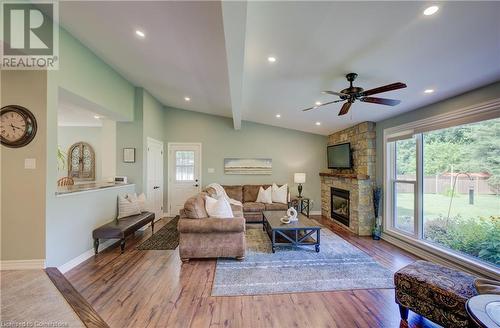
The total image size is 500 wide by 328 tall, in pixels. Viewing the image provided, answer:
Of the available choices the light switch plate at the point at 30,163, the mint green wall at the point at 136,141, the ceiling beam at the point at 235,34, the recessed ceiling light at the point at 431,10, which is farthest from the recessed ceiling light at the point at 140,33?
the recessed ceiling light at the point at 431,10

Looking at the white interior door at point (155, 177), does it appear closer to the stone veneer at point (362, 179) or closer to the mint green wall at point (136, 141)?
the mint green wall at point (136, 141)

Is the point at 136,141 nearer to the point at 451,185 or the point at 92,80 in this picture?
the point at 92,80

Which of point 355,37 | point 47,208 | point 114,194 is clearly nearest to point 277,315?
point 355,37

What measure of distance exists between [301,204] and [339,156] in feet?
5.32

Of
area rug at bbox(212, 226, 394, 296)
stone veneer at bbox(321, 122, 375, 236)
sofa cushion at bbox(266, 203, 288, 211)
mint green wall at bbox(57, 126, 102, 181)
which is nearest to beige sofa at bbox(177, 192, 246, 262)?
area rug at bbox(212, 226, 394, 296)

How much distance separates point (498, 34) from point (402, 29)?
29.3 inches

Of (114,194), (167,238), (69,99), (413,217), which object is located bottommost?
(167,238)

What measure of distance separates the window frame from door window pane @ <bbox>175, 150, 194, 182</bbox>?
187 inches

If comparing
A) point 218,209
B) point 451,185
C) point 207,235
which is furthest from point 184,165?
point 451,185

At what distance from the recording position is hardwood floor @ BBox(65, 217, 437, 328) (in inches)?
78.1

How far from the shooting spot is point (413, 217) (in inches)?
147

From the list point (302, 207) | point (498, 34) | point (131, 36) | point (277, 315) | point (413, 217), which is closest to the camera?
point (498, 34)

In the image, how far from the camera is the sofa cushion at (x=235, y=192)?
19.2ft

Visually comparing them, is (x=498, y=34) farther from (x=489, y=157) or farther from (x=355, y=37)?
(x=489, y=157)
